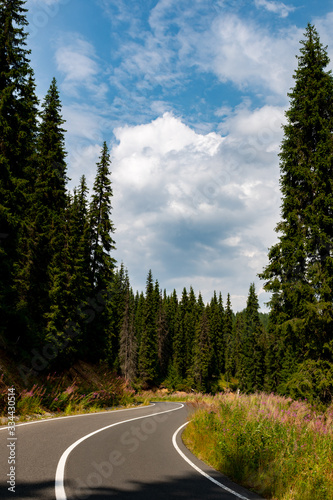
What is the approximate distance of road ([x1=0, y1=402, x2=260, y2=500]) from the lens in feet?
16.9

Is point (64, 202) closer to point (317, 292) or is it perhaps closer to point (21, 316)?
point (21, 316)

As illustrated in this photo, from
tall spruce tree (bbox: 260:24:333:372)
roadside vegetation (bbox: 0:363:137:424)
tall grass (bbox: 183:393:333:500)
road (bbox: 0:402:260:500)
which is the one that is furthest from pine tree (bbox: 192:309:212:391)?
road (bbox: 0:402:260:500)

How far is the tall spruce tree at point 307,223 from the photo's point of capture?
14281 mm

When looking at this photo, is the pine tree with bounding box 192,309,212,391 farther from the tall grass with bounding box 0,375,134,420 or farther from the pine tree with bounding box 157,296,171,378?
the tall grass with bounding box 0,375,134,420

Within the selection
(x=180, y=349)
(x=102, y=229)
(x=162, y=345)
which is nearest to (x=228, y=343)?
(x=180, y=349)

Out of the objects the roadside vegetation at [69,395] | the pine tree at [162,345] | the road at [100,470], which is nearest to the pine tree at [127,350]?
the pine tree at [162,345]

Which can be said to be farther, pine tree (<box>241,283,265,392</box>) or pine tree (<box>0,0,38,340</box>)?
pine tree (<box>241,283,265,392</box>)

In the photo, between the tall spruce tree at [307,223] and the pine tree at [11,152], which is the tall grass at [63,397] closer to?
the pine tree at [11,152]

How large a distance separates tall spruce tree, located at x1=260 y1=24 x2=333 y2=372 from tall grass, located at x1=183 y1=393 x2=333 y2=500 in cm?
417

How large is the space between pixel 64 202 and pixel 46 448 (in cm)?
2220

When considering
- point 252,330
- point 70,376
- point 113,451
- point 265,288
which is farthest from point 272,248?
point 252,330

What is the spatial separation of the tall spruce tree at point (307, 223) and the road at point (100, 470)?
296 inches

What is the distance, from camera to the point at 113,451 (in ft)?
27.7

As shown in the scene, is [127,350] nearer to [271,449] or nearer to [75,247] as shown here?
[75,247]
